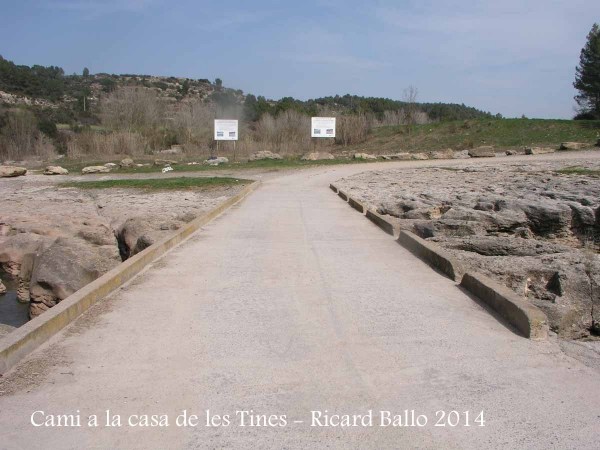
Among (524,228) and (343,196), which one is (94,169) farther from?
(524,228)

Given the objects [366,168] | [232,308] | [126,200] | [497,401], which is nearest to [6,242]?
[126,200]

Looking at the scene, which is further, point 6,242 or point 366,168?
point 366,168

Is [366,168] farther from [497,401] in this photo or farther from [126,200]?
[497,401]

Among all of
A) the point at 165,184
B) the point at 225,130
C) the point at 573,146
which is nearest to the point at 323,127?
the point at 225,130

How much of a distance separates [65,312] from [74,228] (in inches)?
385

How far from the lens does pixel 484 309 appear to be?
6.34 meters

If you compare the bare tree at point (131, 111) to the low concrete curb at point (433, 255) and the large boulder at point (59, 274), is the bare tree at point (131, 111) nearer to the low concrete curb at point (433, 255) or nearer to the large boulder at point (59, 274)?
the large boulder at point (59, 274)

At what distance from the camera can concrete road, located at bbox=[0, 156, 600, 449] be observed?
3.74 m

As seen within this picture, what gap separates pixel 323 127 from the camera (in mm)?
47875

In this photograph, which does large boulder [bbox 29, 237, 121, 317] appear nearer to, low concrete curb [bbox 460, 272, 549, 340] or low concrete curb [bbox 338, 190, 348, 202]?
low concrete curb [bbox 460, 272, 549, 340]

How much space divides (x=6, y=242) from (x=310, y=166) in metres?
25.2

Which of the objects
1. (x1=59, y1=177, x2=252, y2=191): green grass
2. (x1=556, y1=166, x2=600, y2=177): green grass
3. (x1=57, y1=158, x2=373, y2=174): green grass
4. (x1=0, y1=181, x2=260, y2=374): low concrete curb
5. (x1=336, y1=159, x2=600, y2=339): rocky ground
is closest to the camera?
(x1=0, y1=181, x2=260, y2=374): low concrete curb

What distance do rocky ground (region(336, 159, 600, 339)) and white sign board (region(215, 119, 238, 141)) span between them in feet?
64.6

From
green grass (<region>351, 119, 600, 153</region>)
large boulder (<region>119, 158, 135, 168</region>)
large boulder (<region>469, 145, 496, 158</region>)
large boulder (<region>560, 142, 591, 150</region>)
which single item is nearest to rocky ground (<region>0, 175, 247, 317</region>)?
large boulder (<region>119, 158, 135, 168</region>)
